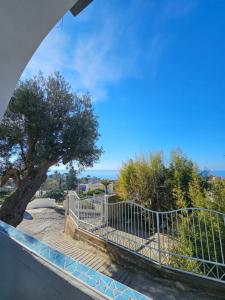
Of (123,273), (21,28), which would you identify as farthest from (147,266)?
(21,28)

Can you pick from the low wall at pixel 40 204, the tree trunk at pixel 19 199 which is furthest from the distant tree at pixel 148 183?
the low wall at pixel 40 204

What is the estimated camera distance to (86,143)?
5070mm

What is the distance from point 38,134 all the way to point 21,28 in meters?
3.77

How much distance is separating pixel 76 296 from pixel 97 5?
346 cm

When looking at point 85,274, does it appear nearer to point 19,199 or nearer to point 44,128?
point 44,128

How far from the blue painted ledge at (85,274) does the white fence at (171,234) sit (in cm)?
268

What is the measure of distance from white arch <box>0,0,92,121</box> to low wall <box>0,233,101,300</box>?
141 centimetres

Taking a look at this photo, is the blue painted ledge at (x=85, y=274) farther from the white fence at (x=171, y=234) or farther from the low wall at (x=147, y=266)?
the low wall at (x=147, y=266)

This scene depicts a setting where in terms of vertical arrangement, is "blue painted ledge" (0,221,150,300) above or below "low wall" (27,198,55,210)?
above

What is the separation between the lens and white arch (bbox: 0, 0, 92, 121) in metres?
1.19

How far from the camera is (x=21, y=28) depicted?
130cm

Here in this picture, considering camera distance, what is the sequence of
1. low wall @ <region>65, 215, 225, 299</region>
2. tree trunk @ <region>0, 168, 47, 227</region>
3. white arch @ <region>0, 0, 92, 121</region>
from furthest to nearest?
tree trunk @ <region>0, 168, 47, 227</region>, low wall @ <region>65, 215, 225, 299</region>, white arch @ <region>0, 0, 92, 121</region>

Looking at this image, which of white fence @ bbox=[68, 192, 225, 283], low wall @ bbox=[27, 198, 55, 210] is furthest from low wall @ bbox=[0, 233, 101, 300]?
low wall @ bbox=[27, 198, 55, 210]

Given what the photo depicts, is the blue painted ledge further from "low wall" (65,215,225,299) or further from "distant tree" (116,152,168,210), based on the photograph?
"distant tree" (116,152,168,210)
